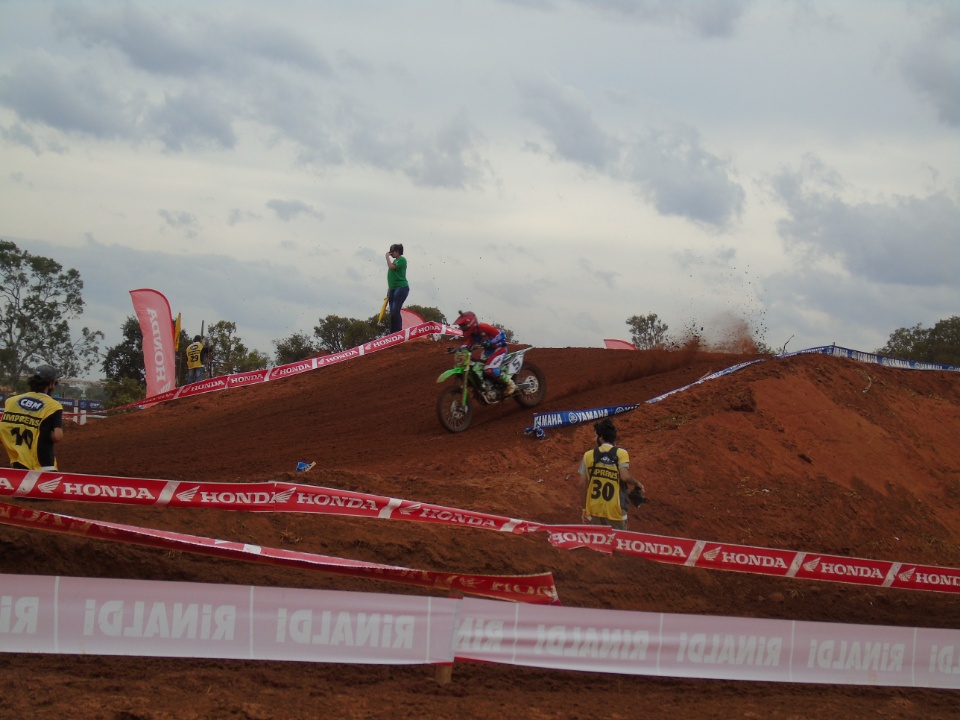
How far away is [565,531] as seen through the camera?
859cm

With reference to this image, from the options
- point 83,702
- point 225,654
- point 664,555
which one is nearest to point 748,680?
point 664,555

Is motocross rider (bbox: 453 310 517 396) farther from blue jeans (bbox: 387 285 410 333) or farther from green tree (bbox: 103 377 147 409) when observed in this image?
green tree (bbox: 103 377 147 409)

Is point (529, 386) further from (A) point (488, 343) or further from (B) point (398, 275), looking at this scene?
(B) point (398, 275)

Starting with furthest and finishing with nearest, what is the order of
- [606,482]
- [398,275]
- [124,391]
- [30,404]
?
[124,391]
[398,275]
[606,482]
[30,404]

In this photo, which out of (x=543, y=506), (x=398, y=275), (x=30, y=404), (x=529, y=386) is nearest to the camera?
(x=30, y=404)

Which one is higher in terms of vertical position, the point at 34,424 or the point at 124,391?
the point at 124,391

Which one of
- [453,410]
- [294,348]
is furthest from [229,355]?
[453,410]

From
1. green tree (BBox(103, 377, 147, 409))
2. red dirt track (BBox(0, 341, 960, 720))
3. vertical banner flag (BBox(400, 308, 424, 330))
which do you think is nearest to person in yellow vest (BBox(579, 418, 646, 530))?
red dirt track (BBox(0, 341, 960, 720))

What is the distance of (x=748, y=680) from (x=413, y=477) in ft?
18.3

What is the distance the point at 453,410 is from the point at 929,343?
34.5m

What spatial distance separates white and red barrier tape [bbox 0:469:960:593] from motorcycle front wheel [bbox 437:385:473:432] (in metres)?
4.49

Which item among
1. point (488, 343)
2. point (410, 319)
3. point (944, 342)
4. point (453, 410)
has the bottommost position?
point (453, 410)

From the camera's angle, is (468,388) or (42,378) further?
(468,388)

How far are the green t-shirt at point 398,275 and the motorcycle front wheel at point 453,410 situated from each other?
4.60 metres
